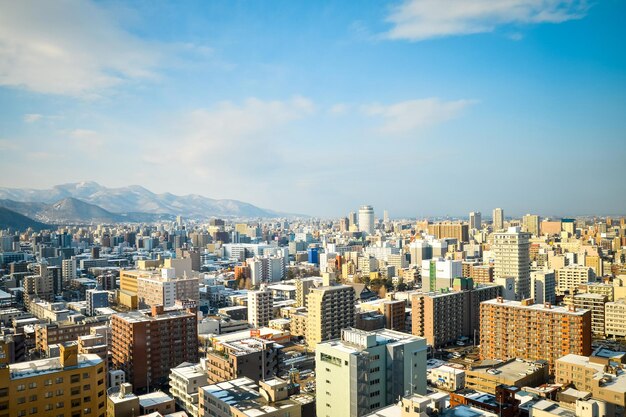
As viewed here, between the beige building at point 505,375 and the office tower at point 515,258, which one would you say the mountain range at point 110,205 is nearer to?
the office tower at point 515,258

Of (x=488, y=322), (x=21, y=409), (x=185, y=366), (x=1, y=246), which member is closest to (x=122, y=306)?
(x=185, y=366)

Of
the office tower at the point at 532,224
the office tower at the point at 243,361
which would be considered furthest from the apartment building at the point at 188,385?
the office tower at the point at 532,224

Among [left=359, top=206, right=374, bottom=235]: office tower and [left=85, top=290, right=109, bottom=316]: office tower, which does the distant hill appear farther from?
[left=359, top=206, right=374, bottom=235]: office tower

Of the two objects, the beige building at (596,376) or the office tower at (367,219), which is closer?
the beige building at (596,376)

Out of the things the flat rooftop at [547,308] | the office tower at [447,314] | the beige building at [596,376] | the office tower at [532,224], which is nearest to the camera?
the beige building at [596,376]

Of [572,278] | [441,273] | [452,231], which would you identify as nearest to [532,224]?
[452,231]

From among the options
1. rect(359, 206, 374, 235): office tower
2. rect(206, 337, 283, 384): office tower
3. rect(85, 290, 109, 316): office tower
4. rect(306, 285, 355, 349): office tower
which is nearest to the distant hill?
rect(85, 290, 109, 316): office tower

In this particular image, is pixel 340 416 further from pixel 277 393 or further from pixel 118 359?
pixel 118 359
